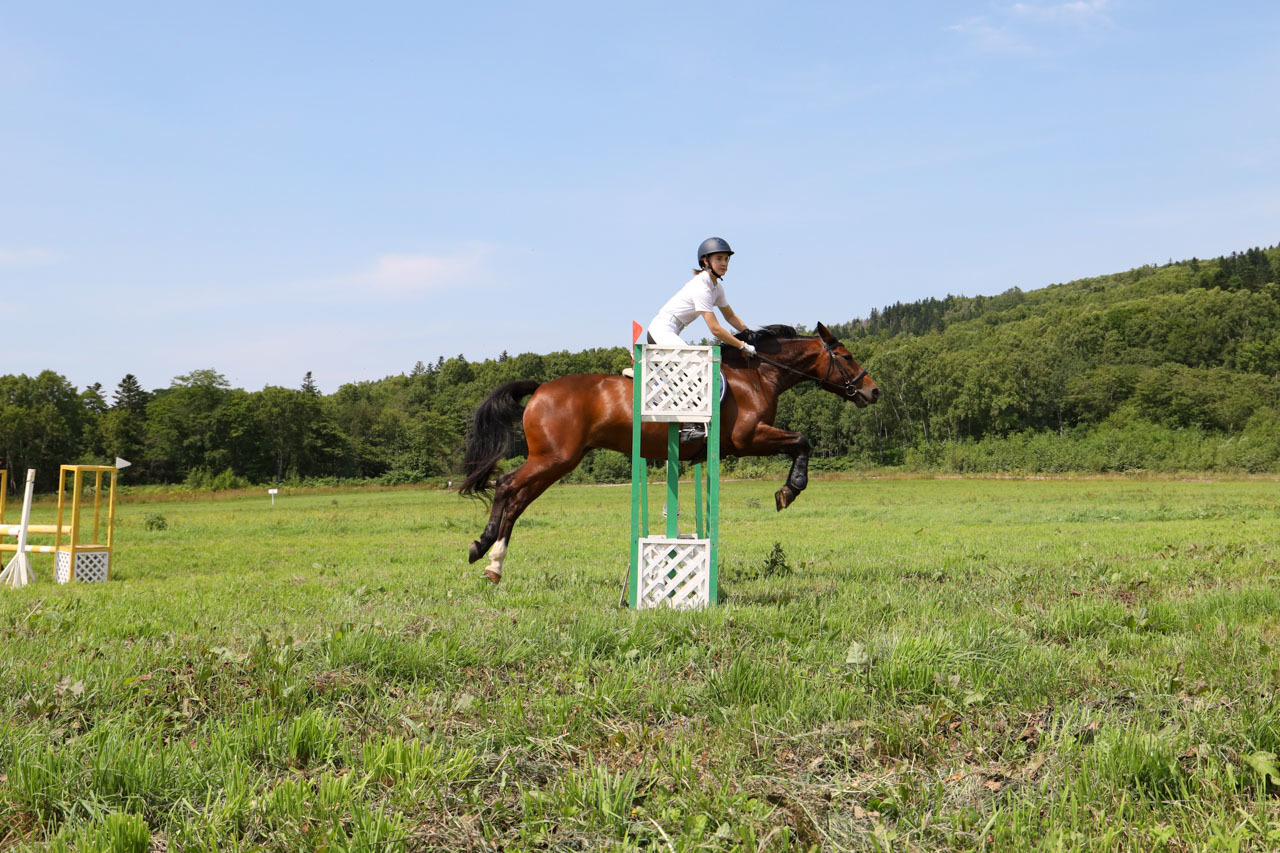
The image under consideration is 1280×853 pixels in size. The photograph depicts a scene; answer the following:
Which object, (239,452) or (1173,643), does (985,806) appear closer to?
(1173,643)

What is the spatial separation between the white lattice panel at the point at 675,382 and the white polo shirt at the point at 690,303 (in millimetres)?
827

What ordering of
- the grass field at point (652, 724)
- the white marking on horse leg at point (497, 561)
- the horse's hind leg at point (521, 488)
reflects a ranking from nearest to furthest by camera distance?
the grass field at point (652, 724) → the horse's hind leg at point (521, 488) → the white marking on horse leg at point (497, 561)

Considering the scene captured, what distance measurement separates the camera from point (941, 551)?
12.7 m

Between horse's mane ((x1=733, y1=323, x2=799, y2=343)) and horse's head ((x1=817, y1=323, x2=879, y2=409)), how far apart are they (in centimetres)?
35

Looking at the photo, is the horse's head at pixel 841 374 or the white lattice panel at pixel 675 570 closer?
the white lattice panel at pixel 675 570

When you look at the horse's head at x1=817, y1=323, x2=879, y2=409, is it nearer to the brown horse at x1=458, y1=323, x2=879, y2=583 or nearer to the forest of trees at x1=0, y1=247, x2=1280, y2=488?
the brown horse at x1=458, y1=323, x2=879, y2=583

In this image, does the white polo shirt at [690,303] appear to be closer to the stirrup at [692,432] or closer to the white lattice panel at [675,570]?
the stirrup at [692,432]

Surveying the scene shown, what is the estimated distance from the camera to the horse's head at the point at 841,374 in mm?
9633

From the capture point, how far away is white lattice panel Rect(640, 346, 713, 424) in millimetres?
7648

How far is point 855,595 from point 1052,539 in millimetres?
9415

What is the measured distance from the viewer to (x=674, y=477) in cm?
779

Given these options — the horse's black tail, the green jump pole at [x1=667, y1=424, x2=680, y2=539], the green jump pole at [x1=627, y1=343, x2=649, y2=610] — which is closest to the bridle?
the green jump pole at [x1=667, y1=424, x2=680, y2=539]

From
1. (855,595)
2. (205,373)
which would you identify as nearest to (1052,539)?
(855,595)

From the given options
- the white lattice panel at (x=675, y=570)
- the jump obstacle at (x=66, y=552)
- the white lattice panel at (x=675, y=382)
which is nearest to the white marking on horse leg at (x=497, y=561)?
the white lattice panel at (x=675, y=570)
